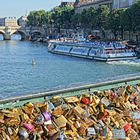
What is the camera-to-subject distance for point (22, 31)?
371ft

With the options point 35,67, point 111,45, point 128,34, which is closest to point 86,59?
point 111,45

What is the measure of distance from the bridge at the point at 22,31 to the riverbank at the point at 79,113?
336ft

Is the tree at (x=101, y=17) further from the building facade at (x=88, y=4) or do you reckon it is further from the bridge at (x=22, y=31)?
the bridge at (x=22, y=31)

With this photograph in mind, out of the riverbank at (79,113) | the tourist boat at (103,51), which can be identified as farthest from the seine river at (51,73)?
the riverbank at (79,113)

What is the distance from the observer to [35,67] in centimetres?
4153

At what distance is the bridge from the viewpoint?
110 meters

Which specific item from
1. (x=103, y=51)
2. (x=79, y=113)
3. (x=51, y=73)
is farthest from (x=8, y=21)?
(x=79, y=113)

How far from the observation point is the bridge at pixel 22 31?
10979cm

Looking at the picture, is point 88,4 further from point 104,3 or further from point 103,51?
point 103,51

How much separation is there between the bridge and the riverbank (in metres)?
102

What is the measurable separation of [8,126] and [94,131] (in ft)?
4.58

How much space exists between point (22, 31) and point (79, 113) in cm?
10764

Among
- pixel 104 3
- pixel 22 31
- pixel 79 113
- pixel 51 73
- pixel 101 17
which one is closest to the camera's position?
pixel 79 113

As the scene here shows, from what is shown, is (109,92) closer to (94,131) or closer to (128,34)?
(94,131)
